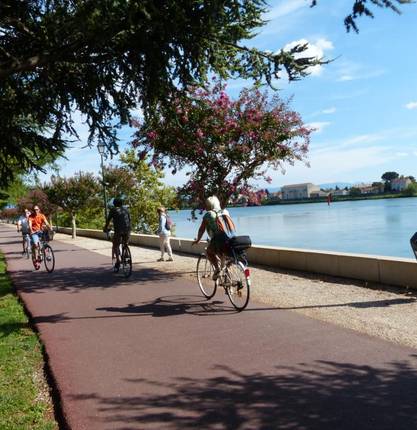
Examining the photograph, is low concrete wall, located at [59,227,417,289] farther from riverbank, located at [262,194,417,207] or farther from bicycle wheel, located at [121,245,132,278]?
riverbank, located at [262,194,417,207]

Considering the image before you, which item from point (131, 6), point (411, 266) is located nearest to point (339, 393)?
point (131, 6)

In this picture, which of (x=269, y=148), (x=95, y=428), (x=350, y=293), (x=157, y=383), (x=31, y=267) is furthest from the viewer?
(x=31, y=267)

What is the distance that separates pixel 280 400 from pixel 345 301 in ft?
12.9

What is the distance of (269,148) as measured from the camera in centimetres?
1122

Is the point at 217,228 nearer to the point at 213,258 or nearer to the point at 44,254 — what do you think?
the point at 213,258

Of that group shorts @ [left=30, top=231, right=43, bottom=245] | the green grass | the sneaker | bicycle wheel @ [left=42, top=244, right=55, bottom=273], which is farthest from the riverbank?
the green grass

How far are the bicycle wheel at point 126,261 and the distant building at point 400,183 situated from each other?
4651 inches

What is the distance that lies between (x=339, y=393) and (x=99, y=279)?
325 inches

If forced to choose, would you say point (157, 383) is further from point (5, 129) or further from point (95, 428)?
point (5, 129)

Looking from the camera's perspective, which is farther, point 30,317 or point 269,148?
point 269,148

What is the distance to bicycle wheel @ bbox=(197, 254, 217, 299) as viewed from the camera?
843 cm

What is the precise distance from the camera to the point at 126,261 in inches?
462

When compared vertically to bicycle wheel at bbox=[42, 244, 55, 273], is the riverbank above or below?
above

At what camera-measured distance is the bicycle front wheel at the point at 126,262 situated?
11594 mm
